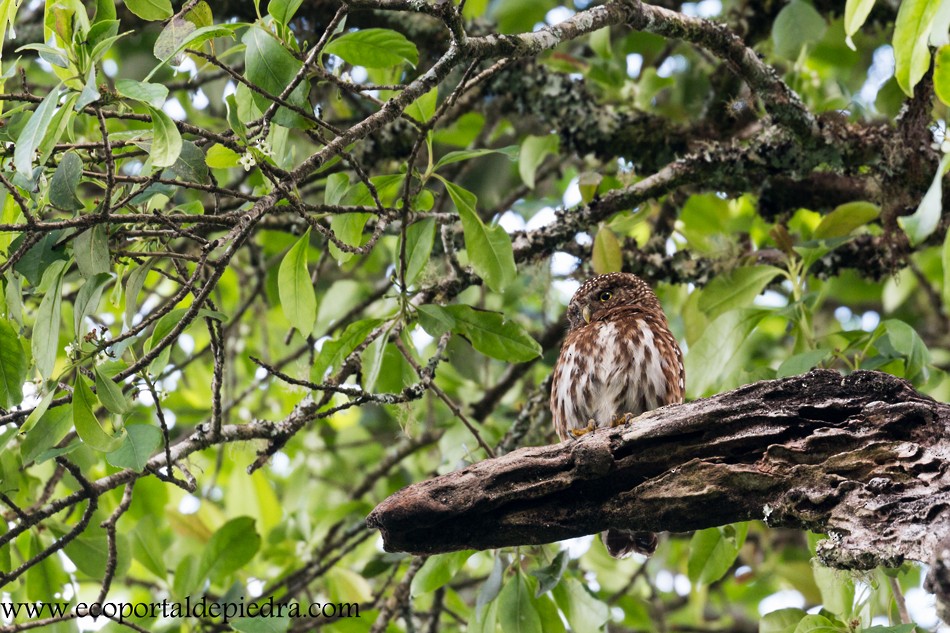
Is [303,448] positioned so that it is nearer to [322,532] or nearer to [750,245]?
[322,532]

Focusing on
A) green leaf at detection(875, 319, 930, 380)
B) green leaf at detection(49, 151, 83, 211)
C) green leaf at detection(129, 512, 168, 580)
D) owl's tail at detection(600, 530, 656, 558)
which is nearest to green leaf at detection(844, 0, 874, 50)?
green leaf at detection(875, 319, 930, 380)

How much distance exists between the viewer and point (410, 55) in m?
3.07

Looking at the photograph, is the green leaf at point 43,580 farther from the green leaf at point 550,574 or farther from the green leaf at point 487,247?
the green leaf at point 487,247

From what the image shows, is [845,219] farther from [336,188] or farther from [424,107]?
[336,188]

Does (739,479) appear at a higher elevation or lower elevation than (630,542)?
lower

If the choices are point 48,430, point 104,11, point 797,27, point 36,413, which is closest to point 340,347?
point 48,430

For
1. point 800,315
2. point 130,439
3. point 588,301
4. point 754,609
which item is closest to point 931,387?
point 800,315

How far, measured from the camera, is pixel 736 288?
13.3 ft

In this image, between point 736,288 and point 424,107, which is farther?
point 736,288

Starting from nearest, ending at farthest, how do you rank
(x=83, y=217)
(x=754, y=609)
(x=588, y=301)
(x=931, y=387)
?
(x=83, y=217) < (x=931, y=387) < (x=588, y=301) < (x=754, y=609)

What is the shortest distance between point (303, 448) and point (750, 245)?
10.0 ft

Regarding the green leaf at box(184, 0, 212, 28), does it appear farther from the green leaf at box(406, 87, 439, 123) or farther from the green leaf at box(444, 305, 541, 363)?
the green leaf at box(444, 305, 541, 363)

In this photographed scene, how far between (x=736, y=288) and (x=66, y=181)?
256 cm

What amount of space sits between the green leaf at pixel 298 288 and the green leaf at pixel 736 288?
5.37 feet
